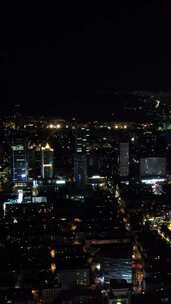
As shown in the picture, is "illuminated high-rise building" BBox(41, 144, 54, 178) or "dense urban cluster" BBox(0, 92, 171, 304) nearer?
"dense urban cluster" BBox(0, 92, 171, 304)

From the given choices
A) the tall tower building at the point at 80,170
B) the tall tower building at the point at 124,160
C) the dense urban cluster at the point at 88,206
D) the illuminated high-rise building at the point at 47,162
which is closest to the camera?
the dense urban cluster at the point at 88,206

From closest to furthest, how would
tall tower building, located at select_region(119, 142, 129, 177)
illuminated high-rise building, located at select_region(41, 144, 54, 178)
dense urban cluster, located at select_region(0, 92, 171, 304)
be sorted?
dense urban cluster, located at select_region(0, 92, 171, 304), illuminated high-rise building, located at select_region(41, 144, 54, 178), tall tower building, located at select_region(119, 142, 129, 177)

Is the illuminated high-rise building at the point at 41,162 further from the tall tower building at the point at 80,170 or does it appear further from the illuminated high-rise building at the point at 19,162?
the tall tower building at the point at 80,170

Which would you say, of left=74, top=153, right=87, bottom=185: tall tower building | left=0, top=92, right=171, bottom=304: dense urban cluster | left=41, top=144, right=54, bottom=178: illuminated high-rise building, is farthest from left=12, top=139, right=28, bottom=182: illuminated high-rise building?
left=74, top=153, right=87, bottom=185: tall tower building

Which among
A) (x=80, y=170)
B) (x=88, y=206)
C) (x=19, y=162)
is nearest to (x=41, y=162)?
(x=19, y=162)

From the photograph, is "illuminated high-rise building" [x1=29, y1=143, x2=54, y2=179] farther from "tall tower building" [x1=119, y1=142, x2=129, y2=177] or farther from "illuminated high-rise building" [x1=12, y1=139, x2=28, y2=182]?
"tall tower building" [x1=119, y1=142, x2=129, y2=177]

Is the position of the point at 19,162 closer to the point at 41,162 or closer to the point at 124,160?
the point at 41,162

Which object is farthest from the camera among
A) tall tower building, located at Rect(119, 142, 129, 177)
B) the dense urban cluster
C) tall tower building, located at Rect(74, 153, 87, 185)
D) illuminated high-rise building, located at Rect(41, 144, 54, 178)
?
tall tower building, located at Rect(119, 142, 129, 177)

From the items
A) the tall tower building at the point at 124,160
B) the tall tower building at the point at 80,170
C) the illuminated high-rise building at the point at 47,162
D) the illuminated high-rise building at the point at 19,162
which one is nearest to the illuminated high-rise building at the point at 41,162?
the illuminated high-rise building at the point at 47,162
